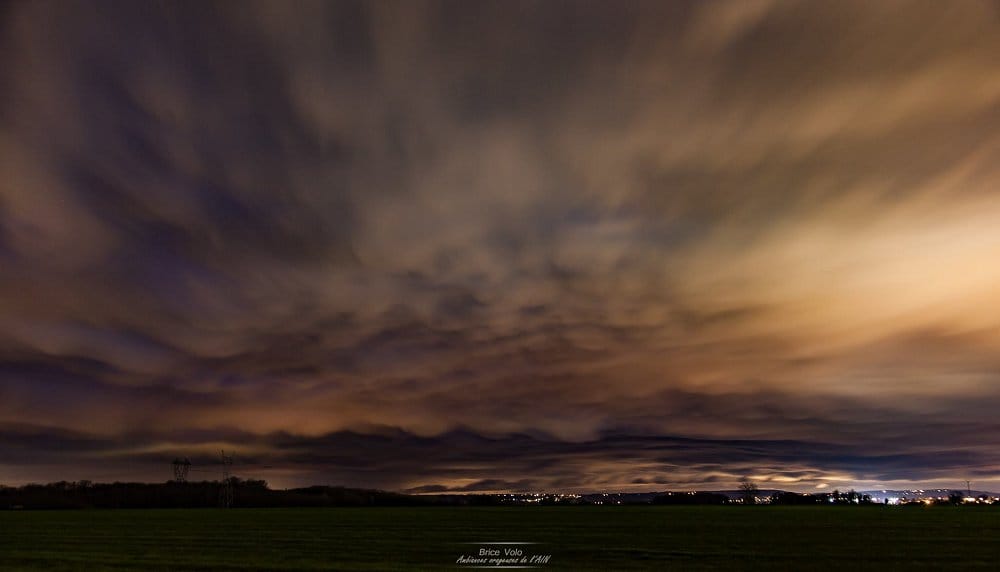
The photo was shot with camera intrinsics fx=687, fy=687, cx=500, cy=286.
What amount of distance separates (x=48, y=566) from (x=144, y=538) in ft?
99.3

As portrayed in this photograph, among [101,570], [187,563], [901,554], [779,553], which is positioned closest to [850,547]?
[901,554]

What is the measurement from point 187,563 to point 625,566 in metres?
28.7

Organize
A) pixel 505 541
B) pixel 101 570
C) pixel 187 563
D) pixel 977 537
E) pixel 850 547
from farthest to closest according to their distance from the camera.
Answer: pixel 977 537 → pixel 505 541 → pixel 850 547 → pixel 187 563 → pixel 101 570

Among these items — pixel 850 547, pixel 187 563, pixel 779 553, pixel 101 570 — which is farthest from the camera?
pixel 850 547

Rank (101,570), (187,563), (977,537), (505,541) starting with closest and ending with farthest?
(101,570) → (187,563) → (505,541) → (977,537)

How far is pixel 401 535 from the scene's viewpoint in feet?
248

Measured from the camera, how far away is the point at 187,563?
45469mm

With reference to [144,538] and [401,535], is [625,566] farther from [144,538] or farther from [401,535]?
[144,538]

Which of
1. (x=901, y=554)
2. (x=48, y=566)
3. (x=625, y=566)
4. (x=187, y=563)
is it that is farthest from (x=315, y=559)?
(x=901, y=554)

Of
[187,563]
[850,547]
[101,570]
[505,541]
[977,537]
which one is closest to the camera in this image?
[101,570]

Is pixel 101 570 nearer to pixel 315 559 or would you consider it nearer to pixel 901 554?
pixel 315 559

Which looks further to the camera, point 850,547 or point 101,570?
point 850,547

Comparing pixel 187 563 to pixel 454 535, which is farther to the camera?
pixel 454 535

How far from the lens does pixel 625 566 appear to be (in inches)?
1708
